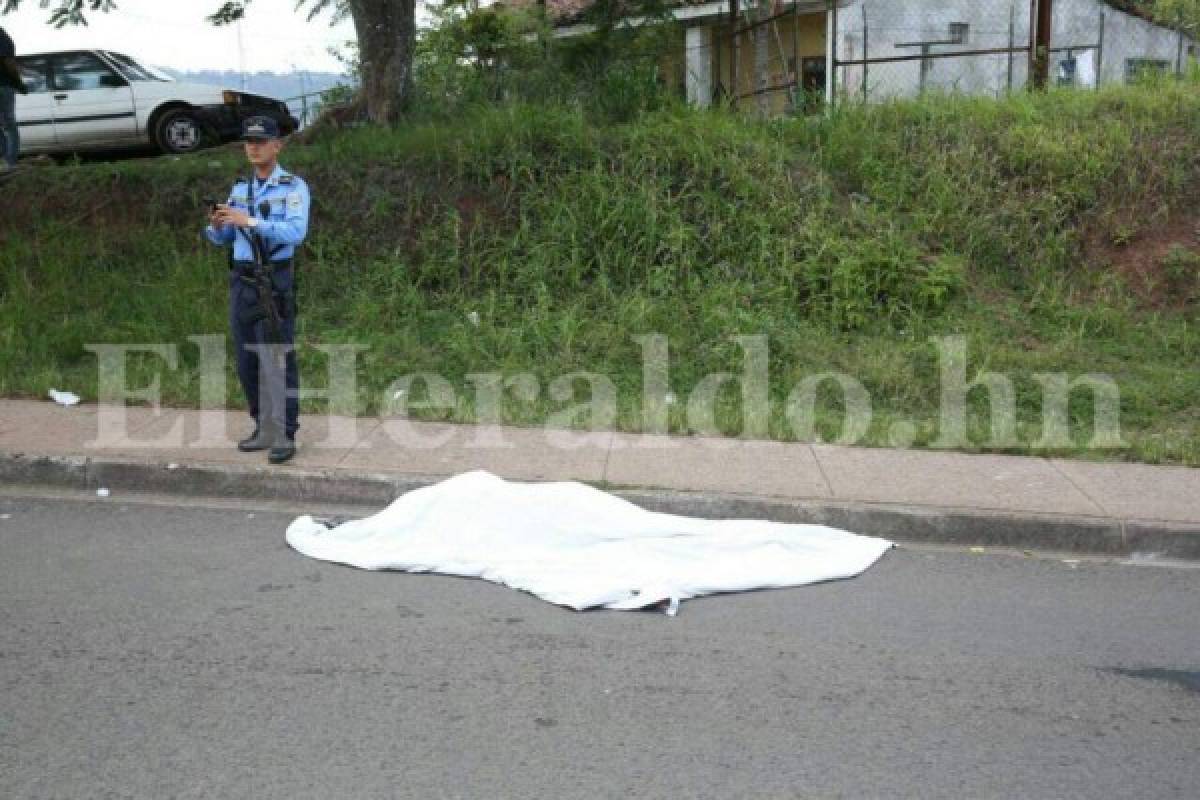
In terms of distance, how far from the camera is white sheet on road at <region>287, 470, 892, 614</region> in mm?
5051

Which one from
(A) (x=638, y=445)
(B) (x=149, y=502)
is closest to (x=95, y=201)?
(B) (x=149, y=502)

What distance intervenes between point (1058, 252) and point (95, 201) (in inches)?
338

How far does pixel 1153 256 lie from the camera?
9.79 m

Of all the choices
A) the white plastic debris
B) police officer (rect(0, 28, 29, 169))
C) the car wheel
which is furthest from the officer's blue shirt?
the car wheel

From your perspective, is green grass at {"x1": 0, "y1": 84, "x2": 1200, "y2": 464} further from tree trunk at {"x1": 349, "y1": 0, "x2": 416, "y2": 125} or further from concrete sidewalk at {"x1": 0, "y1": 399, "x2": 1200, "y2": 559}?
tree trunk at {"x1": 349, "y1": 0, "x2": 416, "y2": 125}

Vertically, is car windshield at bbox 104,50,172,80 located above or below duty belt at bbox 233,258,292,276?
above

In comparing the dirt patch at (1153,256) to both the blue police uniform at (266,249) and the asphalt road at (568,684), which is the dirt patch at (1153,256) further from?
the blue police uniform at (266,249)

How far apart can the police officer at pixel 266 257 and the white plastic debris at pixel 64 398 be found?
6.18 feet

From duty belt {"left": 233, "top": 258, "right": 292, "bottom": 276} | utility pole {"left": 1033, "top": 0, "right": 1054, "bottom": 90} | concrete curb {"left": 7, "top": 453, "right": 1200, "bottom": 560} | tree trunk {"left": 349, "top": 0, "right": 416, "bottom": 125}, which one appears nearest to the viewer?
concrete curb {"left": 7, "top": 453, "right": 1200, "bottom": 560}

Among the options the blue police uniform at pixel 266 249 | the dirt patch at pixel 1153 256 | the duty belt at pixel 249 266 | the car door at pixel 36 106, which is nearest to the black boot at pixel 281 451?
the blue police uniform at pixel 266 249

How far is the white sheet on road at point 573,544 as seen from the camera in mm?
5051

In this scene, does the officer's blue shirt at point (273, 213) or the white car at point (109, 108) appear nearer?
the officer's blue shirt at point (273, 213)

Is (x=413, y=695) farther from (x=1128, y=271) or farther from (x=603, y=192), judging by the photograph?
(x=1128, y=271)

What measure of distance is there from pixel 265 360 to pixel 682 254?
13.7ft
